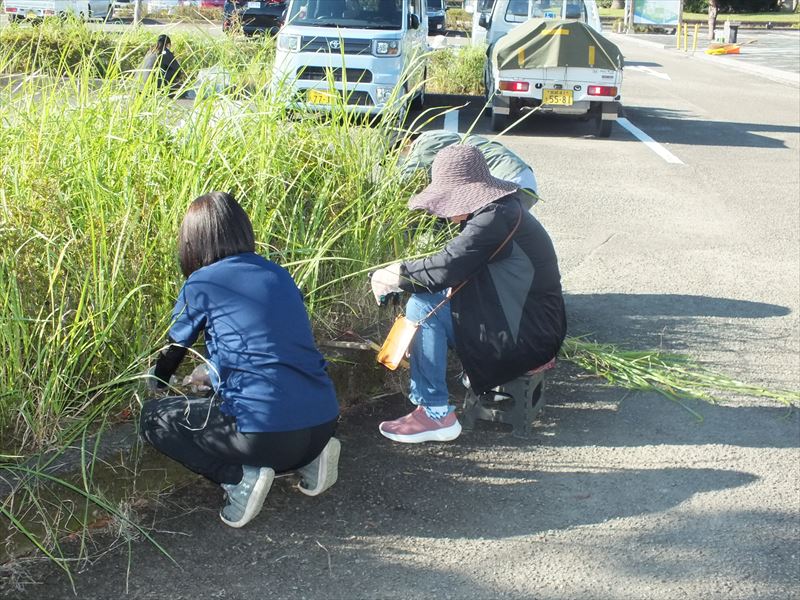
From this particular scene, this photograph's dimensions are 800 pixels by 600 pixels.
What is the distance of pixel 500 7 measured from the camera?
17219 mm

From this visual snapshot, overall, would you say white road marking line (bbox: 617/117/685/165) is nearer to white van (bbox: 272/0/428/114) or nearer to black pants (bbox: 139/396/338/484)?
white van (bbox: 272/0/428/114)

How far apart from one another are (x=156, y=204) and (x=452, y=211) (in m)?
1.24

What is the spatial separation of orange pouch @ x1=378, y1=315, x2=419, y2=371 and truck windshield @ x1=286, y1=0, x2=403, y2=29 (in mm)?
9173

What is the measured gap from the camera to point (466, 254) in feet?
14.0

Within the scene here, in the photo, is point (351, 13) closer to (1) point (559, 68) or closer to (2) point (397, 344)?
(1) point (559, 68)

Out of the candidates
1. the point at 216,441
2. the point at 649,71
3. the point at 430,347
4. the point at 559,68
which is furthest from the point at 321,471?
the point at 649,71

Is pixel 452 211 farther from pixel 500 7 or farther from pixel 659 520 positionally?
pixel 500 7

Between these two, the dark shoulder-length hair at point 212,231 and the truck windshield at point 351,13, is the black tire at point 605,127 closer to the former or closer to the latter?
the truck windshield at point 351,13

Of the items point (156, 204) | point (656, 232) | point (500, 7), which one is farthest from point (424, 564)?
point (500, 7)

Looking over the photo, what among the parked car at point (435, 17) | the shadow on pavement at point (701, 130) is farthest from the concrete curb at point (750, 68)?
the shadow on pavement at point (701, 130)

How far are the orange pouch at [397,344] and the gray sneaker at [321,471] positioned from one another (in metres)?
0.61

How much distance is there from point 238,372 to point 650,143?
11.1 meters

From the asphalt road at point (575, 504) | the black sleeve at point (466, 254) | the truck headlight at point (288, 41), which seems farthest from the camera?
the truck headlight at point (288, 41)

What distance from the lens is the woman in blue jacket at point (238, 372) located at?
349 centimetres
